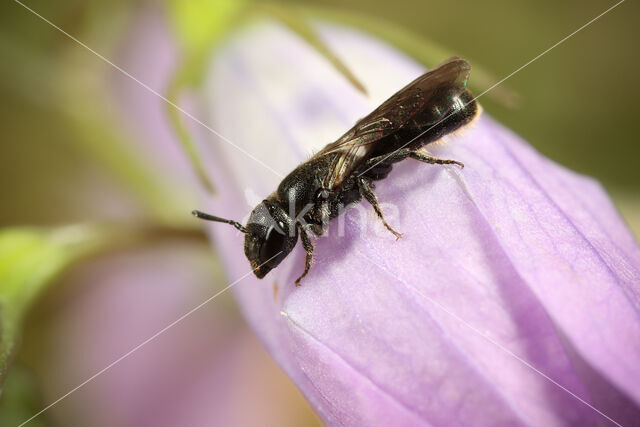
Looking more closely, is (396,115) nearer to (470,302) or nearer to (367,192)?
(367,192)

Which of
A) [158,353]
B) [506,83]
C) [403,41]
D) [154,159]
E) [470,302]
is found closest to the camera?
[470,302]

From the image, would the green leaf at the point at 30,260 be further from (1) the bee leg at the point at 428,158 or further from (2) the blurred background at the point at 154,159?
(1) the bee leg at the point at 428,158

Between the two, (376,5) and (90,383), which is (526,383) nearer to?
(90,383)

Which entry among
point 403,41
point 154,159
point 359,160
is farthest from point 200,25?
point 154,159

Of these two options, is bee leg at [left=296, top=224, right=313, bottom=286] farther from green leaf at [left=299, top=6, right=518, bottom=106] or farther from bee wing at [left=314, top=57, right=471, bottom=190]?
green leaf at [left=299, top=6, right=518, bottom=106]

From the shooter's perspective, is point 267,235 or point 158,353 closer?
point 267,235

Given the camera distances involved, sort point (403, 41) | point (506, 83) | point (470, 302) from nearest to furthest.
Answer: point (470, 302) < point (403, 41) < point (506, 83)

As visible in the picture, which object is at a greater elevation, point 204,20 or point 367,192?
point 204,20
